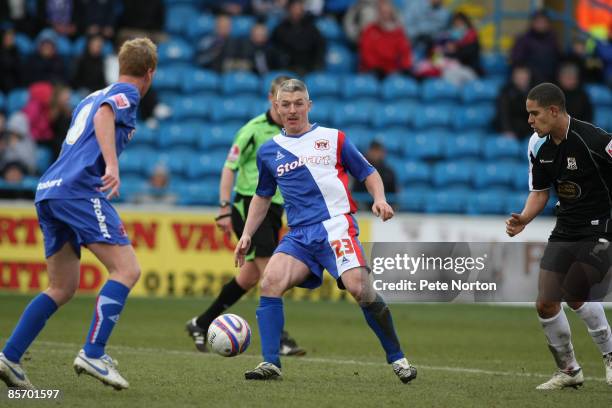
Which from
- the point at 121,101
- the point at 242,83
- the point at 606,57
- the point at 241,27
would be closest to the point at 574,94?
the point at 606,57

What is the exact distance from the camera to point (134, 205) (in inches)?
645

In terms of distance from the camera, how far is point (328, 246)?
7969 millimetres

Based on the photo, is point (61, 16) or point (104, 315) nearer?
point (104, 315)

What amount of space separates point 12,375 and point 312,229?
2311mm

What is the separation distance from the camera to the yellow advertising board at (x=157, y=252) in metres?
16.1

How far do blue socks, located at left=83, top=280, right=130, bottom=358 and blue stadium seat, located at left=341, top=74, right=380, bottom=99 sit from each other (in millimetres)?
13331

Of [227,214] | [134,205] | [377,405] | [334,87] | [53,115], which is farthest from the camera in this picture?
[334,87]

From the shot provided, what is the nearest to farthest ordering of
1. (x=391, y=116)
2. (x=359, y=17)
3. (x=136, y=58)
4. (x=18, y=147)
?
(x=136, y=58)
(x=18, y=147)
(x=391, y=116)
(x=359, y=17)

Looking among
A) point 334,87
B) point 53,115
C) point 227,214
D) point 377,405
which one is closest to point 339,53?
point 334,87

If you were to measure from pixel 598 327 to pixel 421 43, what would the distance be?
13.7m

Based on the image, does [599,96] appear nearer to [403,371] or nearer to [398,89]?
[398,89]

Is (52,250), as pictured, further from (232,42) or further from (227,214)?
(232,42)

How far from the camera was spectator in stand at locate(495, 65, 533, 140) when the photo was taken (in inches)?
752

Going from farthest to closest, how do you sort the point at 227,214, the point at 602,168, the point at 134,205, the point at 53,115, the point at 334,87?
1. the point at 334,87
2. the point at 53,115
3. the point at 134,205
4. the point at 227,214
5. the point at 602,168
